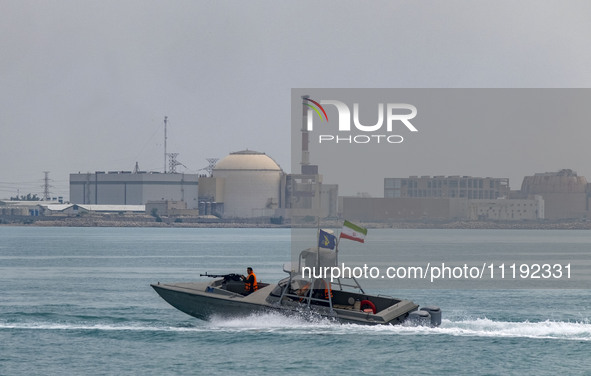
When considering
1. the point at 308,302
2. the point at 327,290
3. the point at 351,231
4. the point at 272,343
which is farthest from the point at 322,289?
the point at 272,343

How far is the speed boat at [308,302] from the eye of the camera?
1474 inches

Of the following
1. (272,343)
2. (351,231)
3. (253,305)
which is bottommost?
(272,343)

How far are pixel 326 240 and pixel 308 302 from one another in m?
2.48

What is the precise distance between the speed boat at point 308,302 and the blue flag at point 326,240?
10.0 inches

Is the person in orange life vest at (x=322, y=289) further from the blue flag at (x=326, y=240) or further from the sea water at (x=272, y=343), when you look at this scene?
the blue flag at (x=326, y=240)

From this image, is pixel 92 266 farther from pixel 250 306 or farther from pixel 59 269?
pixel 250 306

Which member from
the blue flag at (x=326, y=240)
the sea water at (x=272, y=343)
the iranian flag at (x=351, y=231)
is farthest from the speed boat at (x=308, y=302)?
the iranian flag at (x=351, y=231)

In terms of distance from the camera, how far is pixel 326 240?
38.3 m

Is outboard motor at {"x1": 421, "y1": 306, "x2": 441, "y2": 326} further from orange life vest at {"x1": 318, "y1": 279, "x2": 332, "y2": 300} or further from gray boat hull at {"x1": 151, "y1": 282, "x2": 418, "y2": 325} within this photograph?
orange life vest at {"x1": 318, "y1": 279, "x2": 332, "y2": 300}

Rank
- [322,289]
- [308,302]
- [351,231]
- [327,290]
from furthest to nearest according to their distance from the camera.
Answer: [351,231] < [327,290] < [322,289] < [308,302]

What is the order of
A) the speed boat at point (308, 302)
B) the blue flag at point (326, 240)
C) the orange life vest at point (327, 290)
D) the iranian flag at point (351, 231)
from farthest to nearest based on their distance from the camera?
1. the blue flag at point (326, 240)
2. the iranian flag at point (351, 231)
3. the orange life vest at point (327, 290)
4. the speed boat at point (308, 302)

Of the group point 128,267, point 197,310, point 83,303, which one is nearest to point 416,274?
point 128,267

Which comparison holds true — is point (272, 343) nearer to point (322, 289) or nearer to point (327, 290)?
point (322, 289)

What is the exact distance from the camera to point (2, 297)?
2094 inches
